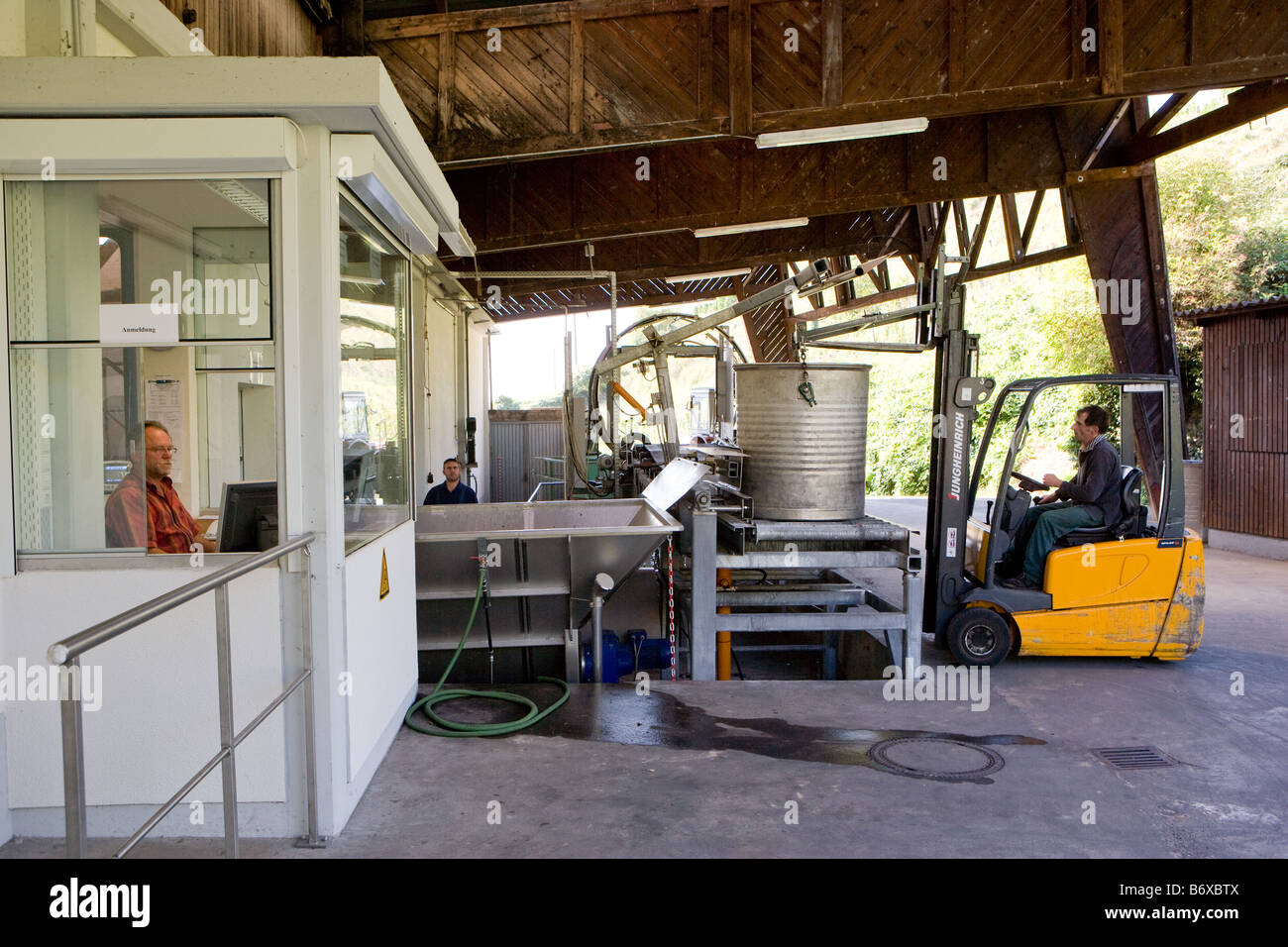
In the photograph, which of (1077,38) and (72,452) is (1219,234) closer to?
(1077,38)

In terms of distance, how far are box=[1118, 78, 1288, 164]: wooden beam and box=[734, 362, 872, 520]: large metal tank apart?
15.9ft

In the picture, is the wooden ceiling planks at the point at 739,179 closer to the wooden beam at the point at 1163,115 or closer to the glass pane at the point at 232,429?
the wooden beam at the point at 1163,115

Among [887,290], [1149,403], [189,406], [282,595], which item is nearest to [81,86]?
[282,595]

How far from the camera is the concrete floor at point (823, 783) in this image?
176 inches

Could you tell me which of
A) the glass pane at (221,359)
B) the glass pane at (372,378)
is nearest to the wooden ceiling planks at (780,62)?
the glass pane at (221,359)

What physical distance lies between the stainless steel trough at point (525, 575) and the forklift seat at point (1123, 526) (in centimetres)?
347

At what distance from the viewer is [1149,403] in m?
13.7

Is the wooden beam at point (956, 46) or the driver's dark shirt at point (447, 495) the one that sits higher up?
the wooden beam at point (956, 46)

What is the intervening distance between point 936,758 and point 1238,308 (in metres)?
12.5

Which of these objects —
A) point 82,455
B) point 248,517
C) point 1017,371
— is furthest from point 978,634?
point 1017,371

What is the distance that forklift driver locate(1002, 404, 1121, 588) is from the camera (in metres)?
8.12

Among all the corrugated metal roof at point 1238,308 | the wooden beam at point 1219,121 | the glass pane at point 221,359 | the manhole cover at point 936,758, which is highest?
the wooden beam at point 1219,121

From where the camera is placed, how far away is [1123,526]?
26.8ft

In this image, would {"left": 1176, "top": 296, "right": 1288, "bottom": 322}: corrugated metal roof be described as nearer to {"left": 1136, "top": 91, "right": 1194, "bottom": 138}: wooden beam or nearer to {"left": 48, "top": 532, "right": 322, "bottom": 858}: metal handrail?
{"left": 1136, "top": 91, "right": 1194, "bottom": 138}: wooden beam
